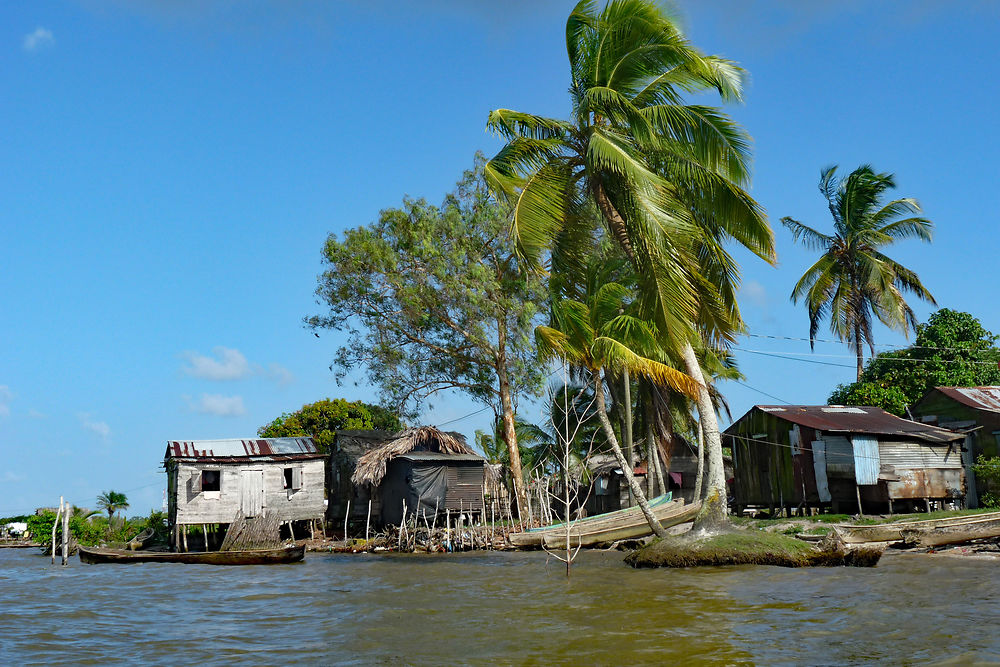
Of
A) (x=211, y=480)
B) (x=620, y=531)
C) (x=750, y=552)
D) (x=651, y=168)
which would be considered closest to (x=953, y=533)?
(x=750, y=552)

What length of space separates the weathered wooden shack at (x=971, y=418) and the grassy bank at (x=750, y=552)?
11.5 m

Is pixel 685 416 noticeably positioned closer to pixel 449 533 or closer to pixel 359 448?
pixel 449 533

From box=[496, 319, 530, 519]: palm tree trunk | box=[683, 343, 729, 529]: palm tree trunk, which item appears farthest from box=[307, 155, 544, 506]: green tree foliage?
box=[683, 343, 729, 529]: palm tree trunk

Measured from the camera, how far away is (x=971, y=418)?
24.9 metres

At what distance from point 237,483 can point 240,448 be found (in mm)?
1979

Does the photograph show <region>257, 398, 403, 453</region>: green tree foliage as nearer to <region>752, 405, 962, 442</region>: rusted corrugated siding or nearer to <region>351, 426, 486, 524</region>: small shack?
<region>351, 426, 486, 524</region>: small shack

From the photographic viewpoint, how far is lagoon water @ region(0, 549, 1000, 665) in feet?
25.7

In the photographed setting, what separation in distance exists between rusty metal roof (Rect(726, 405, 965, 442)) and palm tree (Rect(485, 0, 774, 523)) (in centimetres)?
812

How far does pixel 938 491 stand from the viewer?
75.5 ft

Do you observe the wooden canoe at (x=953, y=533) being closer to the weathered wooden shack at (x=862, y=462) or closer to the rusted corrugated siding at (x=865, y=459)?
the weathered wooden shack at (x=862, y=462)

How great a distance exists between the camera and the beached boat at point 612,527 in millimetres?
20781

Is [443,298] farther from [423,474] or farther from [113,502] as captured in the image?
[113,502]

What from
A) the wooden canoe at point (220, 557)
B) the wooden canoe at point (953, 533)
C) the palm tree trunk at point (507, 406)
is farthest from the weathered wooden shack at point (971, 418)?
the wooden canoe at point (220, 557)

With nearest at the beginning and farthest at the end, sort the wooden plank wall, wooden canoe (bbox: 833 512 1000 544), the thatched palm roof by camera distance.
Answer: wooden canoe (bbox: 833 512 1000 544) → the thatched palm roof → the wooden plank wall
